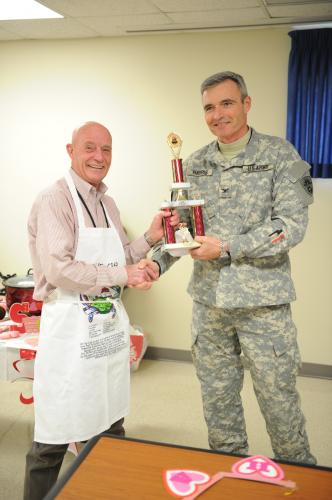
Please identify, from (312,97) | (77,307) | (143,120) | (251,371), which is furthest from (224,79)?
(143,120)

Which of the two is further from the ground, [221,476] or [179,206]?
[179,206]

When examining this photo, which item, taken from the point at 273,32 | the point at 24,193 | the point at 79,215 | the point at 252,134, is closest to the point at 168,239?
the point at 79,215

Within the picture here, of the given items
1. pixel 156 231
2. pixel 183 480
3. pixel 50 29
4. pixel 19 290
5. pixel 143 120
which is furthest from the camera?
pixel 143 120

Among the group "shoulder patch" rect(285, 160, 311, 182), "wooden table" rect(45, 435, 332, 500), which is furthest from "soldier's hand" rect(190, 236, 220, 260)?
"wooden table" rect(45, 435, 332, 500)

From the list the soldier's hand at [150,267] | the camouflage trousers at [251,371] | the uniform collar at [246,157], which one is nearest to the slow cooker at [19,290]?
the soldier's hand at [150,267]

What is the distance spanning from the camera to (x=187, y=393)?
3.63 metres

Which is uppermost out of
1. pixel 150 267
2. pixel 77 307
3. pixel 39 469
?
pixel 150 267

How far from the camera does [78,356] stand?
2070 millimetres

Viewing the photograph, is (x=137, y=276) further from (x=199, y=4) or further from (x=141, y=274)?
(x=199, y=4)

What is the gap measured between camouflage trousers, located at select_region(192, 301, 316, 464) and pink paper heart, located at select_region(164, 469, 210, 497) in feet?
3.13

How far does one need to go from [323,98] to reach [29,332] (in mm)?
2317

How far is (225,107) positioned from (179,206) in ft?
1.40

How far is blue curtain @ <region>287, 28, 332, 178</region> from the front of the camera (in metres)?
3.39

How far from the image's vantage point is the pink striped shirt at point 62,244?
6.61ft
